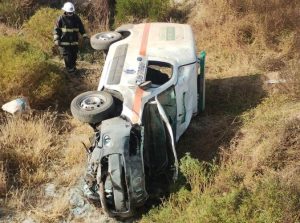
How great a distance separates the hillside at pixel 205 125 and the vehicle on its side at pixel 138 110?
0.42m

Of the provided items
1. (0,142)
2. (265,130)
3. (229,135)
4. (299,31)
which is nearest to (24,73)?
(0,142)

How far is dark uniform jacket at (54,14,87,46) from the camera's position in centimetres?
940

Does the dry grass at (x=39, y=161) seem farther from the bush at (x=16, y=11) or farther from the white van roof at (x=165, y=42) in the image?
the bush at (x=16, y=11)

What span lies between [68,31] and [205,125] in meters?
3.48

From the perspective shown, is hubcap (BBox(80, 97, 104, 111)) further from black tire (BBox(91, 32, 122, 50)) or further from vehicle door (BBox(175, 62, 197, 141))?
black tire (BBox(91, 32, 122, 50))

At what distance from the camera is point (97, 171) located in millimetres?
5832

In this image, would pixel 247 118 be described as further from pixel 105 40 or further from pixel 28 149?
pixel 28 149

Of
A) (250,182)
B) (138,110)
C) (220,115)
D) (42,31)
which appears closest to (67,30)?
(42,31)

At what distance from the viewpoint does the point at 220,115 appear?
850 centimetres

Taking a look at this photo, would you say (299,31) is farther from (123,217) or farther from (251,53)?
(123,217)

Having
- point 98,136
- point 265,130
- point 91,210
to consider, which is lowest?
point 91,210

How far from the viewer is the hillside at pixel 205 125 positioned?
5965mm

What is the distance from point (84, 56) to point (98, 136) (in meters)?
4.95

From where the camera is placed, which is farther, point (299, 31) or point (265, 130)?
point (299, 31)
